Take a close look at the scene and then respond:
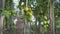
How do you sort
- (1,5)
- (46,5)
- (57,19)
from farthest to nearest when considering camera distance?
(57,19), (46,5), (1,5)

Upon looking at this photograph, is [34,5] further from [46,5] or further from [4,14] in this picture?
[4,14]

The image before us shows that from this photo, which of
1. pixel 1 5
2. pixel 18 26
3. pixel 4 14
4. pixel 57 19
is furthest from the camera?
pixel 57 19

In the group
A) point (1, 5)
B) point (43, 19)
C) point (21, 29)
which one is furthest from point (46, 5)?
point (1, 5)

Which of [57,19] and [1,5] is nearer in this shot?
[1,5]

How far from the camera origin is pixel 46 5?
2420 mm

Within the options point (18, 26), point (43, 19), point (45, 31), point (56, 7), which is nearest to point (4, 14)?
point (18, 26)

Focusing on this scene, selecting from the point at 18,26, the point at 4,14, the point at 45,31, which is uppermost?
the point at 4,14

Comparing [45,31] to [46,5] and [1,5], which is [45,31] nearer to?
[46,5]

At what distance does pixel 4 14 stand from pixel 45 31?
1139mm

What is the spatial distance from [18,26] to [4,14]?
47cm

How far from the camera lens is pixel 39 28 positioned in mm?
2461

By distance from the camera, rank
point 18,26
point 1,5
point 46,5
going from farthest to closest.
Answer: point 46,5
point 18,26
point 1,5

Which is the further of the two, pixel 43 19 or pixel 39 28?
pixel 39 28

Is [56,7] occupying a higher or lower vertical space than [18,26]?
higher
